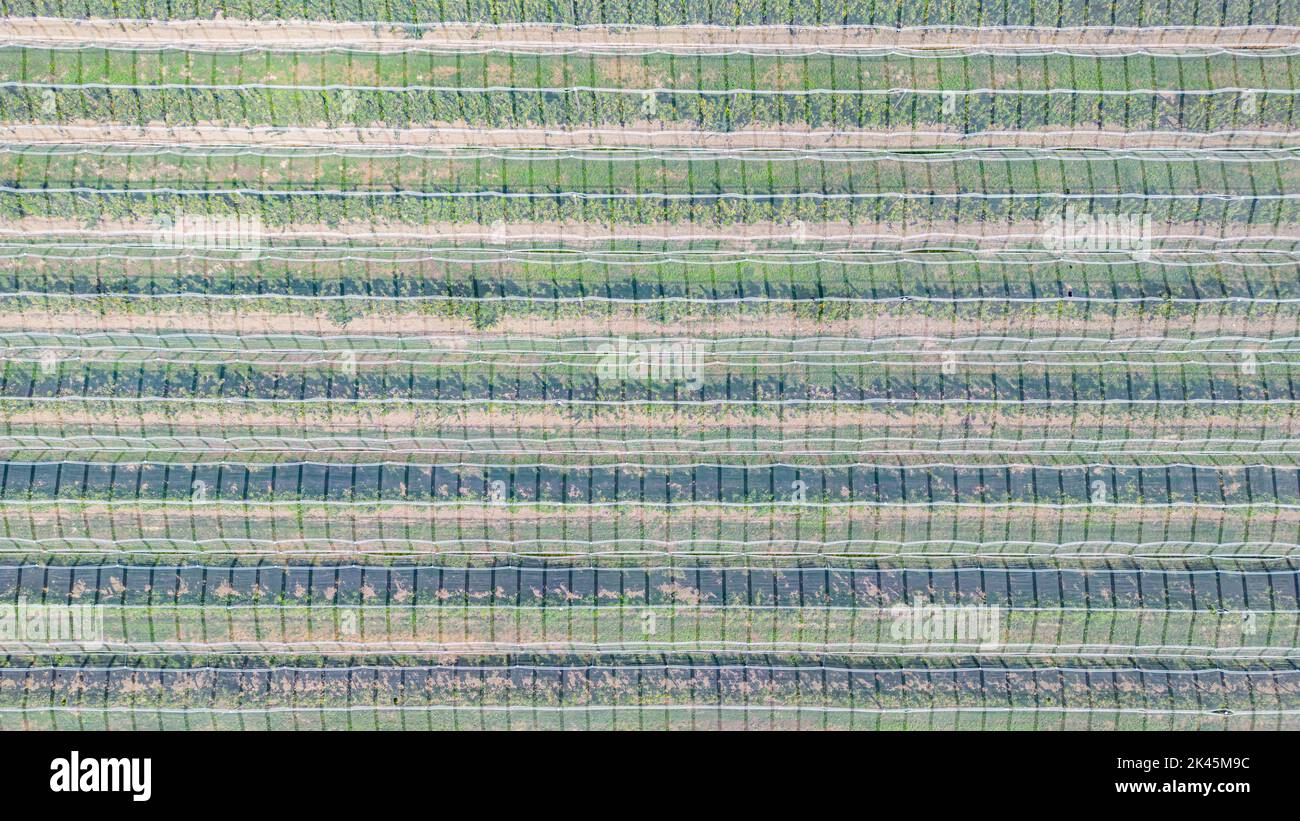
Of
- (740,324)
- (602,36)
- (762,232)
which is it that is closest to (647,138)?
(602,36)

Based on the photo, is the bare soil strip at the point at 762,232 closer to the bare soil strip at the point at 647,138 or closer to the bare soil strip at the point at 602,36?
the bare soil strip at the point at 647,138

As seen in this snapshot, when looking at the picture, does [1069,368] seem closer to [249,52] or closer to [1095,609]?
[1095,609]

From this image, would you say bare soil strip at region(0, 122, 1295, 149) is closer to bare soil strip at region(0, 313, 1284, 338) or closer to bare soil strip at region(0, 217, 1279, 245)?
bare soil strip at region(0, 217, 1279, 245)

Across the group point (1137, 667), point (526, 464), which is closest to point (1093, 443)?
point (1137, 667)

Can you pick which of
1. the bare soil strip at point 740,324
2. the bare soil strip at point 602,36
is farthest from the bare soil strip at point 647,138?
the bare soil strip at point 740,324

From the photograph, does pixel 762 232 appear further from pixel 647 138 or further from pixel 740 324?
pixel 647 138

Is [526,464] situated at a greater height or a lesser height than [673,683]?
greater
